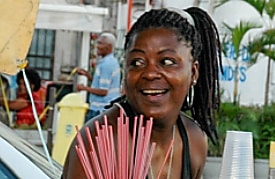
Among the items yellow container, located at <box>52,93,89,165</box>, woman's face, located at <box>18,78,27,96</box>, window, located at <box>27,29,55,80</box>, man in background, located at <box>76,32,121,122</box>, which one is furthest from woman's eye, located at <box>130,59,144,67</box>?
window, located at <box>27,29,55,80</box>

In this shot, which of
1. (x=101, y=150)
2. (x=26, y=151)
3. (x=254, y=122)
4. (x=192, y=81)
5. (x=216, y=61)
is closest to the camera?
(x=101, y=150)

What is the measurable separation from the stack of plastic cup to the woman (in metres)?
0.18

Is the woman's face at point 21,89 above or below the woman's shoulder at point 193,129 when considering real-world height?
below

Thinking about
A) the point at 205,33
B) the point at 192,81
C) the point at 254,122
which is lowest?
the point at 254,122

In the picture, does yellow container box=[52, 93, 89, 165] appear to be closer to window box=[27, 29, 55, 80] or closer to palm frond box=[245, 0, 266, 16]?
palm frond box=[245, 0, 266, 16]

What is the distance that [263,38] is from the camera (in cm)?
1054

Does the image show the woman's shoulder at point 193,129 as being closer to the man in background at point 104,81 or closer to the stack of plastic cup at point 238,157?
the stack of plastic cup at point 238,157

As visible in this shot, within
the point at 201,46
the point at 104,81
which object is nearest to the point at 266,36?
the point at 104,81

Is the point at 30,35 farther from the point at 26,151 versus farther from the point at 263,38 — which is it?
the point at 263,38

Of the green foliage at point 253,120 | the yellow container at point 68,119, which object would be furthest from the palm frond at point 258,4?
the yellow container at point 68,119

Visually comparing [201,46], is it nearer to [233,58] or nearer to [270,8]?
[270,8]

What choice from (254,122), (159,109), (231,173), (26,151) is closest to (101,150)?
(159,109)

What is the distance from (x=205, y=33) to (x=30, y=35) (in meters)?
0.53

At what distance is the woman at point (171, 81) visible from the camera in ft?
6.49
